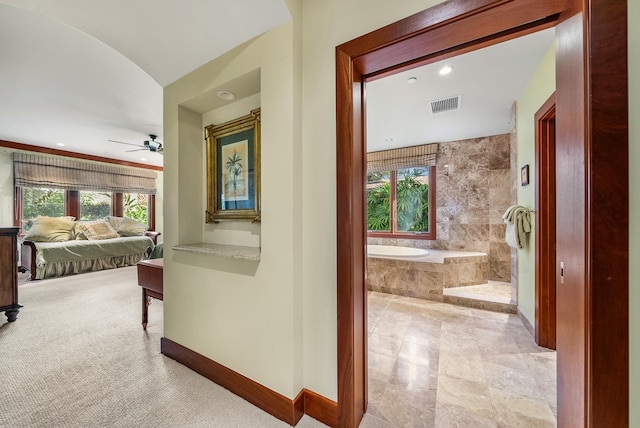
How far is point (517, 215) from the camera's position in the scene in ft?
7.87

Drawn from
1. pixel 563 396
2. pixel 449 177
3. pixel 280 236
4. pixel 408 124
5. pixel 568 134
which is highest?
pixel 408 124

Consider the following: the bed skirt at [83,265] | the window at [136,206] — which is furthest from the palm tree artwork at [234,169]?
the window at [136,206]

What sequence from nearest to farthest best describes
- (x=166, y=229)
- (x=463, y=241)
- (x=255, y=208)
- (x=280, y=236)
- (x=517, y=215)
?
(x=280, y=236) → (x=255, y=208) → (x=166, y=229) → (x=517, y=215) → (x=463, y=241)

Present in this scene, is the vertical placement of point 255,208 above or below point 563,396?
above

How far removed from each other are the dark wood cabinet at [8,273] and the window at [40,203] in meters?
3.50

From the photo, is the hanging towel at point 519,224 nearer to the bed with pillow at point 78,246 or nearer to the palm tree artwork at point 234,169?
the palm tree artwork at point 234,169

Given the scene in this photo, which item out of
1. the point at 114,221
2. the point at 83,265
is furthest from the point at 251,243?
the point at 114,221

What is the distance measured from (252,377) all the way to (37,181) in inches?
252

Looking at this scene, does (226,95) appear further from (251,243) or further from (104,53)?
(104,53)

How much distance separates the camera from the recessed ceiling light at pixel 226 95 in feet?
5.55

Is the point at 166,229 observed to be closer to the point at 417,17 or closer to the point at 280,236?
the point at 280,236

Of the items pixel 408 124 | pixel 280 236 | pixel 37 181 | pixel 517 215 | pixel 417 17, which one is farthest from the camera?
pixel 37 181

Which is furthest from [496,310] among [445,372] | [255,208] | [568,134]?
[255,208]

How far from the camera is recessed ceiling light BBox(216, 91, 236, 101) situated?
5.55ft
